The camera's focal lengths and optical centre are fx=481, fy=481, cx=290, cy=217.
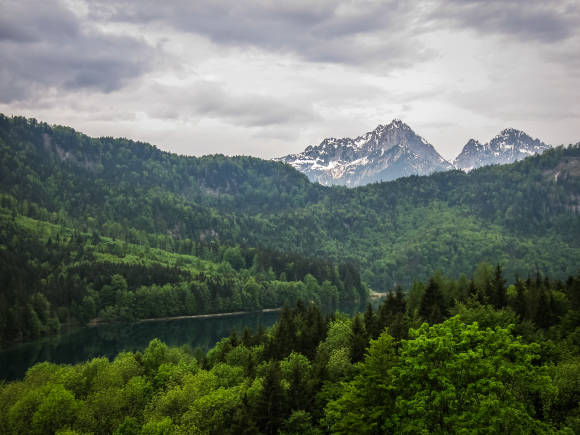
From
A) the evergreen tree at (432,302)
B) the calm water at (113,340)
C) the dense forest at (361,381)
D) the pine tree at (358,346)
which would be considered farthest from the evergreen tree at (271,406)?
the calm water at (113,340)

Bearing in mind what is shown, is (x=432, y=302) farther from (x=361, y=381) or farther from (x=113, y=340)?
(x=113, y=340)

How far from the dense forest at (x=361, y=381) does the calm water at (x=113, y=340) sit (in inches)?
2193

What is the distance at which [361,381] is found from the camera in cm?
4031

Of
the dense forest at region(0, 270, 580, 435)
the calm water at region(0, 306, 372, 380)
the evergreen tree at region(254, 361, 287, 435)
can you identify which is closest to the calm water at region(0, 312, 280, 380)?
the calm water at region(0, 306, 372, 380)

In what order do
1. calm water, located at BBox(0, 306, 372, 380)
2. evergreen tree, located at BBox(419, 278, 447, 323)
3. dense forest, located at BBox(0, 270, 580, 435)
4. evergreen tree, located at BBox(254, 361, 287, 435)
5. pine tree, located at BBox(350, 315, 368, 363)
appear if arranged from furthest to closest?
calm water, located at BBox(0, 306, 372, 380), evergreen tree, located at BBox(419, 278, 447, 323), pine tree, located at BBox(350, 315, 368, 363), evergreen tree, located at BBox(254, 361, 287, 435), dense forest, located at BBox(0, 270, 580, 435)

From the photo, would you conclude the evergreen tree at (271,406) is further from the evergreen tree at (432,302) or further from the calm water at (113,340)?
the calm water at (113,340)

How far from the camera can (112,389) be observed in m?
56.7

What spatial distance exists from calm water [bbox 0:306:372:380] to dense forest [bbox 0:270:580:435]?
5570cm

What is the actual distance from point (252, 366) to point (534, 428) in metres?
40.8

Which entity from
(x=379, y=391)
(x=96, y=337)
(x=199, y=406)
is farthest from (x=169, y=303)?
(x=379, y=391)

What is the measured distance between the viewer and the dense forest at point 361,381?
32188 mm

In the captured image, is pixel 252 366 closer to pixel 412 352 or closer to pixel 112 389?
pixel 112 389

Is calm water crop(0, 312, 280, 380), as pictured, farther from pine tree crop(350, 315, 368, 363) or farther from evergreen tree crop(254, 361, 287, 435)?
evergreen tree crop(254, 361, 287, 435)

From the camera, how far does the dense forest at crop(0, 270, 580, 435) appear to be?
32.2 meters
